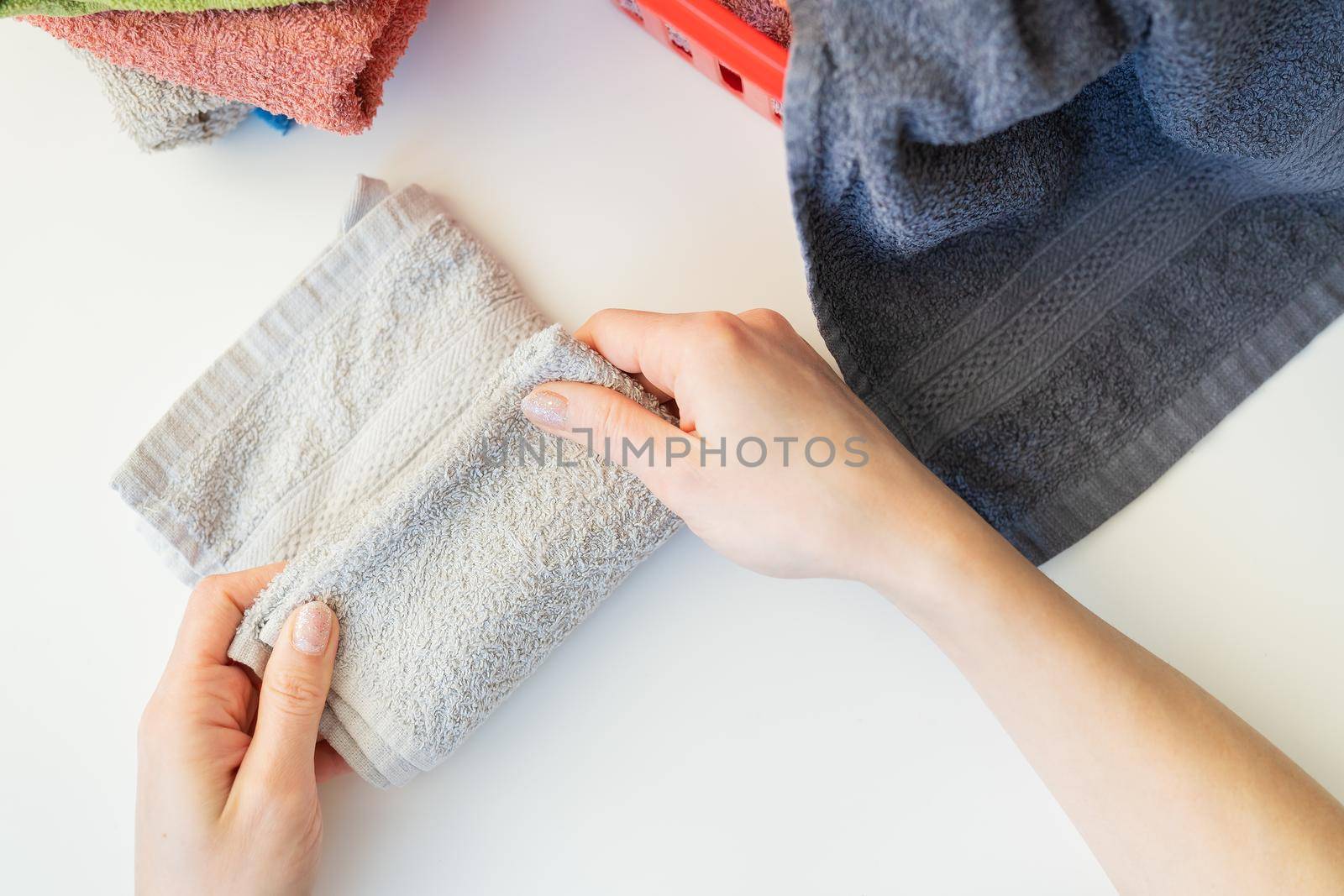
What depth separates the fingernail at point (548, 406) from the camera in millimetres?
648

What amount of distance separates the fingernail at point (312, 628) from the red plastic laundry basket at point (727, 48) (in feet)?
1.60

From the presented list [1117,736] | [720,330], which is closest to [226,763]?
[720,330]

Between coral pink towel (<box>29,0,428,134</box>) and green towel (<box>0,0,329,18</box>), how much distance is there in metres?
0.02

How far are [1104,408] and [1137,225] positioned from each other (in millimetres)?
159

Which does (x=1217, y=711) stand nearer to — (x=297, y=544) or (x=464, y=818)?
(x=464, y=818)

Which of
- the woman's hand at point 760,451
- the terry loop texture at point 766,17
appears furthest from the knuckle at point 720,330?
the terry loop texture at point 766,17

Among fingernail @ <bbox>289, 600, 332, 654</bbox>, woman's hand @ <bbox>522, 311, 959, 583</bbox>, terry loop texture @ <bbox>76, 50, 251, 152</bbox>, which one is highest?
terry loop texture @ <bbox>76, 50, 251, 152</bbox>

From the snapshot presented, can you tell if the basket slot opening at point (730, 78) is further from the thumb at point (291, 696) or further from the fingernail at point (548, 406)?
the thumb at point (291, 696)

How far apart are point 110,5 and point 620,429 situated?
0.48m

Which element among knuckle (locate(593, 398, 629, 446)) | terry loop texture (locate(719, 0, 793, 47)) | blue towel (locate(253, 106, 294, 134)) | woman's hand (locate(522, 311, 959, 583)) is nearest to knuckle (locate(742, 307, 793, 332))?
woman's hand (locate(522, 311, 959, 583))

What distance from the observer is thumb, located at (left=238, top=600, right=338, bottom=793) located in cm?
65

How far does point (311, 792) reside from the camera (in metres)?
0.67

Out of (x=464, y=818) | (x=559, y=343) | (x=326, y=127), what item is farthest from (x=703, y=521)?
(x=326, y=127)

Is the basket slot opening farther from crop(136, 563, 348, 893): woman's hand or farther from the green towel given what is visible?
crop(136, 563, 348, 893): woman's hand
